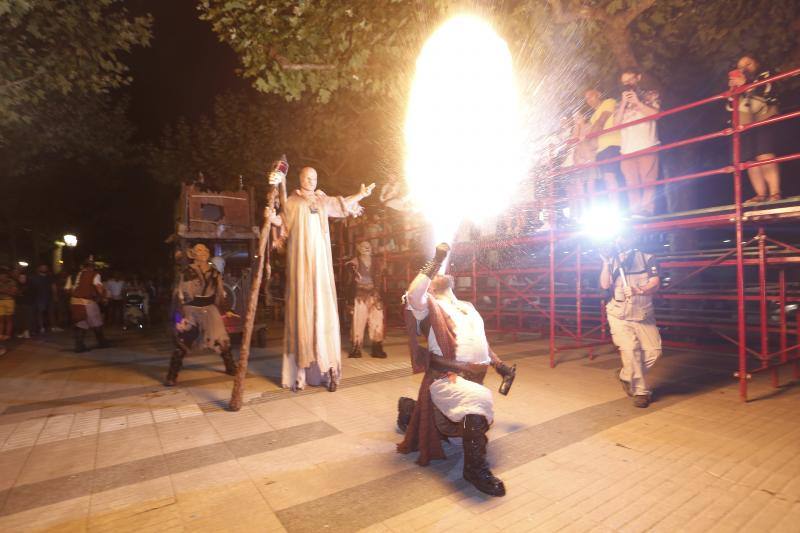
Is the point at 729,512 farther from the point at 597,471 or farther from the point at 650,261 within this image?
the point at 650,261

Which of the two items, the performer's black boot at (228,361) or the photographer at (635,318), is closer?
the photographer at (635,318)

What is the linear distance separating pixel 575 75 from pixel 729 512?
30.5 ft

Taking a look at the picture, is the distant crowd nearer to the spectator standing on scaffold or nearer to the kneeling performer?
the kneeling performer

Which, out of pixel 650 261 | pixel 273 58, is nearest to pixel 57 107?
pixel 273 58

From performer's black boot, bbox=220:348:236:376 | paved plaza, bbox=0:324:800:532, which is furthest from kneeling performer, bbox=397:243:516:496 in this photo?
performer's black boot, bbox=220:348:236:376

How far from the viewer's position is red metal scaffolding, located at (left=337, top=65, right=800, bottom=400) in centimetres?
520

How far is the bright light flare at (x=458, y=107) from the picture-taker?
7582 mm

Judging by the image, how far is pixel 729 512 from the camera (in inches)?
115

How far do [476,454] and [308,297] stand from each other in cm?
343

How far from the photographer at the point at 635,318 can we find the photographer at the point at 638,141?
1.46 metres

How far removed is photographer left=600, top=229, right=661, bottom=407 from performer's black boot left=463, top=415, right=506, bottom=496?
279cm

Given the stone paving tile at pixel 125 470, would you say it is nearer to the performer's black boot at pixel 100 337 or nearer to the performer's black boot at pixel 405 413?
the performer's black boot at pixel 405 413

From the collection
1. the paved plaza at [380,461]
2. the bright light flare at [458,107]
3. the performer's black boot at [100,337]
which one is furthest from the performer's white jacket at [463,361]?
the performer's black boot at [100,337]

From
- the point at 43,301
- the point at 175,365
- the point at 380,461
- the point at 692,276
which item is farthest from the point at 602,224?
the point at 43,301
